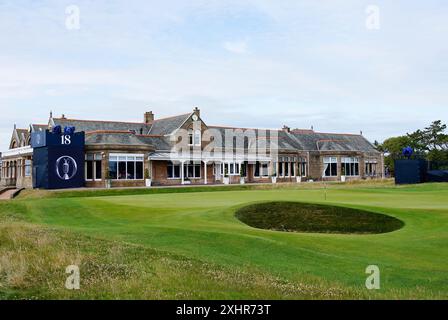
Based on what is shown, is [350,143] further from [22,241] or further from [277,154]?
[22,241]

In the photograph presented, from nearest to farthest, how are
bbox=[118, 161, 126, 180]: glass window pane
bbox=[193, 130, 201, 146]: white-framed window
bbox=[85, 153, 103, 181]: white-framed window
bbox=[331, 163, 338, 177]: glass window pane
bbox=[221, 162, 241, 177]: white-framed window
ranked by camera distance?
bbox=[85, 153, 103, 181]: white-framed window → bbox=[118, 161, 126, 180]: glass window pane → bbox=[193, 130, 201, 146]: white-framed window → bbox=[221, 162, 241, 177]: white-framed window → bbox=[331, 163, 338, 177]: glass window pane

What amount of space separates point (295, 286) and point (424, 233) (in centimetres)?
893

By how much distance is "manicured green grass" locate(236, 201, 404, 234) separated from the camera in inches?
722

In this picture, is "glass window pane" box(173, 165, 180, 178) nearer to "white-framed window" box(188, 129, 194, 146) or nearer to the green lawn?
"white-framed window" box(188, 129, 194, 146)

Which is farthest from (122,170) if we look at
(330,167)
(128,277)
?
(128,277)

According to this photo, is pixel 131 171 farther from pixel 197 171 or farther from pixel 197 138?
pixel 197 138

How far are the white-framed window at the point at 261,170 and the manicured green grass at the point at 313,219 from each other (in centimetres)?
3694

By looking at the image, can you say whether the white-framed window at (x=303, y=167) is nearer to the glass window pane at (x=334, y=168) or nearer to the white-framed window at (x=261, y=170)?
the glass window pane at (x=334, y=168)

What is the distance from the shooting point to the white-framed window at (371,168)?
65.8 meters

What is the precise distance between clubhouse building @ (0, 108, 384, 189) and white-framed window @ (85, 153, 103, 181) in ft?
0.29

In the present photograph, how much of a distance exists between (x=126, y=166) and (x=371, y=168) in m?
34.8

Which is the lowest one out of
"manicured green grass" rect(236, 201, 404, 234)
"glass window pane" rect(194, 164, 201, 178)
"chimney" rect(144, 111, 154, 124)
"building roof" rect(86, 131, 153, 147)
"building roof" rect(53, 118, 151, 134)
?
"manicured green grass" rect(236, 201, 404, 234)

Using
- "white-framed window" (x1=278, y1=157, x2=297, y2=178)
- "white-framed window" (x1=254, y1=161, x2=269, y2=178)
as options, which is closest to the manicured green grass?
"white-framed window" (x1=254, y1=161, x2=269, y2=178)
